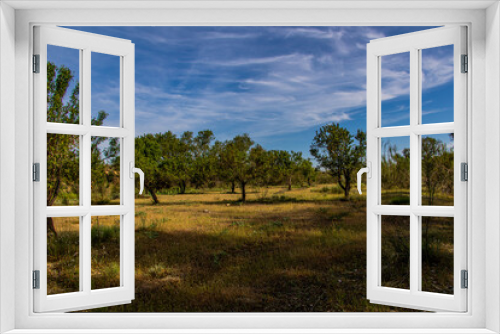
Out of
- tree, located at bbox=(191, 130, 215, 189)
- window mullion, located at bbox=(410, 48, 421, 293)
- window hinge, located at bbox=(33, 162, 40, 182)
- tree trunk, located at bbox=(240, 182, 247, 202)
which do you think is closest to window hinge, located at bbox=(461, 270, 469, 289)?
window mullion, located at bbox=(410, 48, 421, 293)

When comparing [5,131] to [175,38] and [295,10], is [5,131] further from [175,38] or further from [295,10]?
[175,38]

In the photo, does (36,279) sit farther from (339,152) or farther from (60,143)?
(339,152)

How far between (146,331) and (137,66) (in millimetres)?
5075

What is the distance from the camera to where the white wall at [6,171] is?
5.22 ft

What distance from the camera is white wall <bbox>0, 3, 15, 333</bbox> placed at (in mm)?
1592

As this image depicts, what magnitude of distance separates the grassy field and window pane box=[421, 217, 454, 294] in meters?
0.01

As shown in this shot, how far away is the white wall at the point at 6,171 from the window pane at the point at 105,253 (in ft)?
9.53

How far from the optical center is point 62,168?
3.91m

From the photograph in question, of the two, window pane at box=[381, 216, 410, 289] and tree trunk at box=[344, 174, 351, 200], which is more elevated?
tree trunk at box=[344, 174, 351, 200]

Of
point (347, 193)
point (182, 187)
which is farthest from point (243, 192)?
point (347, 193)

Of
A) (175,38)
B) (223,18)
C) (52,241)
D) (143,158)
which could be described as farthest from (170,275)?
(223,18)

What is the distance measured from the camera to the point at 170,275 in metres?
5.23

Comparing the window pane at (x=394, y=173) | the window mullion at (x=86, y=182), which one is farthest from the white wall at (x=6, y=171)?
the window pane at (x=394, y=173)

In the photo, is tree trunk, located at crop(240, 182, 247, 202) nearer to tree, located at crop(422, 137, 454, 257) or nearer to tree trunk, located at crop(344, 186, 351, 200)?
tree trunk, located at crop(344, 186, 351, 200)
